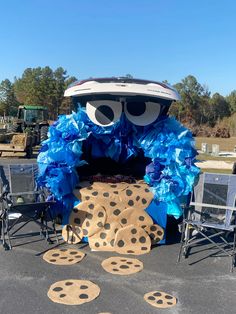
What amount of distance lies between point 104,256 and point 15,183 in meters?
1.84

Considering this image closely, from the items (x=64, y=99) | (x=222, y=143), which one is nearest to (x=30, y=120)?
(x=222, y=143)

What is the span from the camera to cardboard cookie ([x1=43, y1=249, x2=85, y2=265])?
4.45 m

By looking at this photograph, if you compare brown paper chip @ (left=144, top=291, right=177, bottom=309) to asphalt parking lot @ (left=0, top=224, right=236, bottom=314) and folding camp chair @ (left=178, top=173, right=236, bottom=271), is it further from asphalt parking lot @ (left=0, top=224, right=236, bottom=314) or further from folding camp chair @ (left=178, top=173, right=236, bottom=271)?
folding camp chair @ (left=178, top=173, right=236, bottom=271)

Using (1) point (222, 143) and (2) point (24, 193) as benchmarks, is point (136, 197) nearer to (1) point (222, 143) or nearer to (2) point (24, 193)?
(2) point (24, 193)

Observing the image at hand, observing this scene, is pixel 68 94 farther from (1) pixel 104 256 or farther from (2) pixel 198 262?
(2) pixel 198 262

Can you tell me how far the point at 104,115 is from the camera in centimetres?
538

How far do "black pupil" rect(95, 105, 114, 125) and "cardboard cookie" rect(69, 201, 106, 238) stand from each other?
1251 millimetres

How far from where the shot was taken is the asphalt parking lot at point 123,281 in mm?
3396

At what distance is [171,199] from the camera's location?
498 cm

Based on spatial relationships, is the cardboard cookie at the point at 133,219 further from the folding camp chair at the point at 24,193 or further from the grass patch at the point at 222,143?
the grass patch at the point at 222,143

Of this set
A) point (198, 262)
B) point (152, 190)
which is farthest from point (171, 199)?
point (198, 262)

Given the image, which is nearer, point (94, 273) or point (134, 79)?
point (94, 273)

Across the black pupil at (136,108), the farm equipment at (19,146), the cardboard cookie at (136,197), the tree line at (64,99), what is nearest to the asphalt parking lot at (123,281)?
the cardboard cookie at (136,197)

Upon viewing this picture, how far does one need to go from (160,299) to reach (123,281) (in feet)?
1.74
